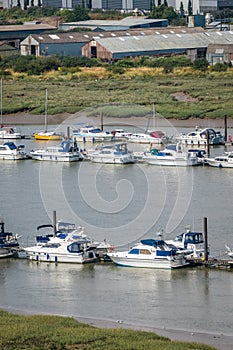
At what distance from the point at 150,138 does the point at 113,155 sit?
381cm

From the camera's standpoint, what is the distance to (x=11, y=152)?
35.2 meters

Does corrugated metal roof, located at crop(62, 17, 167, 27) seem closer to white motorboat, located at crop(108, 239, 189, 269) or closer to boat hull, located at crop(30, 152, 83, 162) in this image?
boat hull, located at crop(30, 152, 83, 162)

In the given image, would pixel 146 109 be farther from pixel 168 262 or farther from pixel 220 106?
pixel 168 262

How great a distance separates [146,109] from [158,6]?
34.1 m

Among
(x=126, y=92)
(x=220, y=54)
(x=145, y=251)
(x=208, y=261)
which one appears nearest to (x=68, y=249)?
(x=145, y=251)

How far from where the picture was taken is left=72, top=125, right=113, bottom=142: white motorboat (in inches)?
1501

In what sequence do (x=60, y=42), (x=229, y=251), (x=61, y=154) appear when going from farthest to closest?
(x=60, y=42), (x=61, y=154), (x=229, y=251)

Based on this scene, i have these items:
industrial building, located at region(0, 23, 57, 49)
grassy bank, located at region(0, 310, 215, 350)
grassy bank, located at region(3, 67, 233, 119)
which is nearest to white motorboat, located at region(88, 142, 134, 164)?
grassy bank, located at region(3, 67, 233, 119)

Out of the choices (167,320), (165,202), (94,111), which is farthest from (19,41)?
(167,320)

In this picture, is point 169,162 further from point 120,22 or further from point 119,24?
point 120,22

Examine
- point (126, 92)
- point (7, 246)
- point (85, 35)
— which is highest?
point (85, 35)

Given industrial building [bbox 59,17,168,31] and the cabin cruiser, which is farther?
industrial building [bbox 59,17,168,31]

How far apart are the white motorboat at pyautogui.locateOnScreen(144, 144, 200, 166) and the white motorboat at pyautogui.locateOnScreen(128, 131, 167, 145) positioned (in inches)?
132

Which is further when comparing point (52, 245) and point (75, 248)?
point (52, 245)
